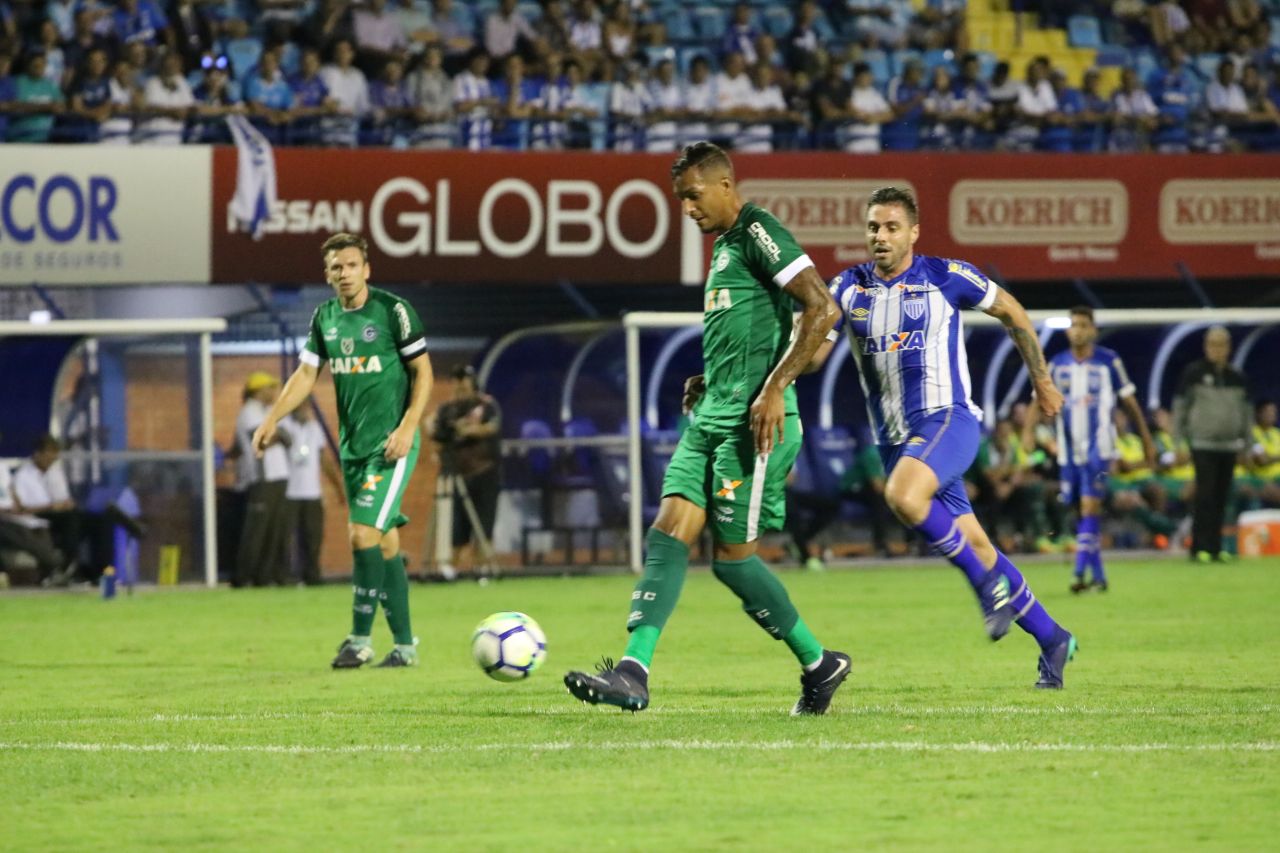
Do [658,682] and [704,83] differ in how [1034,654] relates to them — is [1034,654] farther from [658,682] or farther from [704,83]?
[704,83]

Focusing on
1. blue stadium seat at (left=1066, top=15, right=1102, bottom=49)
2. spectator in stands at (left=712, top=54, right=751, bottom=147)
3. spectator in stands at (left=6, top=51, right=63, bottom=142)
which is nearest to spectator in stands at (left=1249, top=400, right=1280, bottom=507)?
blue stadium seat at (left=1066, top=15, right=1102, bottom=49)

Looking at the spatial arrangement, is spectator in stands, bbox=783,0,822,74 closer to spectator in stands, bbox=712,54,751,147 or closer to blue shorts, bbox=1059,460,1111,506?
spectator in stands, bbox=712,54,751,147

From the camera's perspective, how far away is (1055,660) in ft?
29.3

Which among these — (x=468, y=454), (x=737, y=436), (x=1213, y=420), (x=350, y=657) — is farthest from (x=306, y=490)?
(x=737, y=436)

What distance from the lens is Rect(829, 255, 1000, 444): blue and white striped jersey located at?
29.2 feet

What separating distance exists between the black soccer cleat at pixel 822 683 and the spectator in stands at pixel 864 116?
14397 mm

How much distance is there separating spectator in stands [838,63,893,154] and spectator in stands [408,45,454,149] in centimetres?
431

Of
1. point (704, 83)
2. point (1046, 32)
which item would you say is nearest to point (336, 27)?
point (704, 83)

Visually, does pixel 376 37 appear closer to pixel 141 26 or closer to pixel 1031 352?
pixel 141 26

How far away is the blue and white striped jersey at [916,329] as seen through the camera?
889 centimetres

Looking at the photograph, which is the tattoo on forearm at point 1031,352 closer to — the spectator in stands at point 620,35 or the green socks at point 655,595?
the green socks at point 655,595

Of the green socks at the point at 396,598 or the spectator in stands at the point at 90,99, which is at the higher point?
the spectator in stands at the point at 90,99

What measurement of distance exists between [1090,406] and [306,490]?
25.7ft

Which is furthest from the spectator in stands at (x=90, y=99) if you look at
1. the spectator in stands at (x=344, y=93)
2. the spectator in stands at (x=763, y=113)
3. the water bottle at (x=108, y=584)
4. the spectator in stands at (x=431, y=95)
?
the spectator in stands at (x=763, y=113)
